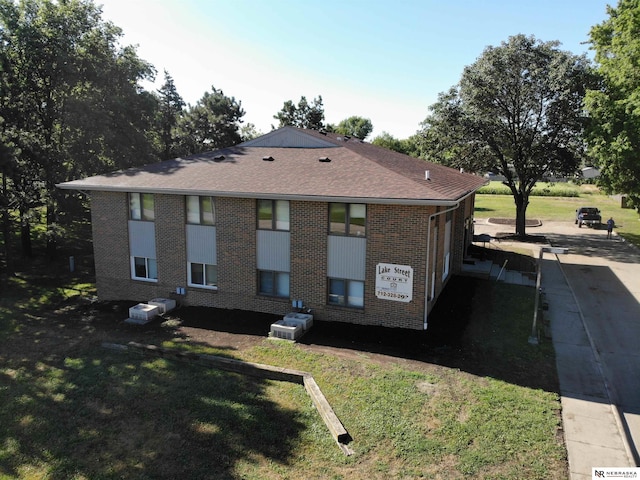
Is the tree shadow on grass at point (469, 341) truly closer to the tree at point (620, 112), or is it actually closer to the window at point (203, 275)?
the window at point (203, 275)

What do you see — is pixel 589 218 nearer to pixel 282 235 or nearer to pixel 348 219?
pixel 348 219

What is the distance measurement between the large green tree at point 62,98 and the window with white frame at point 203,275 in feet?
41.8

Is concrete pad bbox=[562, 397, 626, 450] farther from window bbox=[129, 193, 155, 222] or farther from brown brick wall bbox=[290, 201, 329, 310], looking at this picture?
window bbox=[129, 193, 155, 222]

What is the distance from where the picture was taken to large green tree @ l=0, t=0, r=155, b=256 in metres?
25.2

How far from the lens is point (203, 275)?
1756cm

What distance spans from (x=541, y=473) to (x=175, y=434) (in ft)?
23.4

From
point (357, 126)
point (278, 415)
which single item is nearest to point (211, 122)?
point (278, 415)

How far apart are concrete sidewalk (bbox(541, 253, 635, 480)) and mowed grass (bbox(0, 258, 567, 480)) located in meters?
0.33

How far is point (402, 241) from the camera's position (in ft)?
46.8

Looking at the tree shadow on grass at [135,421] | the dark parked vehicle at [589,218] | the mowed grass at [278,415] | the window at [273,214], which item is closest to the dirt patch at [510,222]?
the dark parked vehicle at [589,218]

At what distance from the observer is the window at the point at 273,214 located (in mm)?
15891

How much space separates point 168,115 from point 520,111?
1146 inches

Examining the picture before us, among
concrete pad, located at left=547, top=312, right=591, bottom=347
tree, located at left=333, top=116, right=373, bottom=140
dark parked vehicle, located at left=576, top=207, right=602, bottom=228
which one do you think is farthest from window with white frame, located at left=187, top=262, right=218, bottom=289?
tree, located at left=333, top=116, right=373, bottom=140

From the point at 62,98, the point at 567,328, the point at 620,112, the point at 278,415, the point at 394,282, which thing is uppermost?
the point at 62,98
